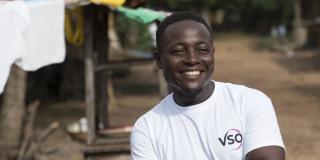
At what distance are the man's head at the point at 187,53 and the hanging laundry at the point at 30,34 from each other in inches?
108

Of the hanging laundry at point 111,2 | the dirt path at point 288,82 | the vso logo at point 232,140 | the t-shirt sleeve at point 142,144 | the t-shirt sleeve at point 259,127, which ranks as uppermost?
the t-shirt sleeve at point 259,127

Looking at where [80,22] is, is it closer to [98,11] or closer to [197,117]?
[98,11]

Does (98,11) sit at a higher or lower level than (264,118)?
lower

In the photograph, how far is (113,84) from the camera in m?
16.2

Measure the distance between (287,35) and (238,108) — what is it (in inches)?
1262

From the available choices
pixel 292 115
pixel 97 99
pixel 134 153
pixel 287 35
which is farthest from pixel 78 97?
pixel 287 35

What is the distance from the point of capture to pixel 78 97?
1367 centimetres

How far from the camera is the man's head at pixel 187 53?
7.13ft

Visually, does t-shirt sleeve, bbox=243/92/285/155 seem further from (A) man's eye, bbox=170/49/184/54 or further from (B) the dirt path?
(B) the dirt path

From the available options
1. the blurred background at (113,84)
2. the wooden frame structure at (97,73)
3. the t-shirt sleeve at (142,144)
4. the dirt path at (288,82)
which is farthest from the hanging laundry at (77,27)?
the t-shirt sleeve at (142,144)

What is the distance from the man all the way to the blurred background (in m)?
2.92

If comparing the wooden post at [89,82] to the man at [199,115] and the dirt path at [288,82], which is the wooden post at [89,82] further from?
the man at [199,115]

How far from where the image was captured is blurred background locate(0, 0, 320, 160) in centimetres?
675

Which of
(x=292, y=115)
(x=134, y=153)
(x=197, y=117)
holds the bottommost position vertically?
(x=292, y=115)
